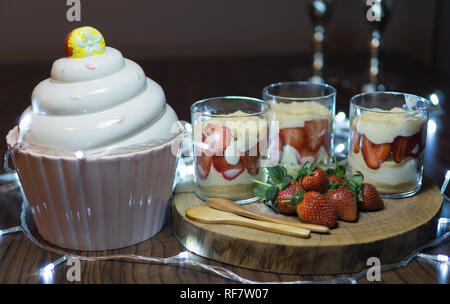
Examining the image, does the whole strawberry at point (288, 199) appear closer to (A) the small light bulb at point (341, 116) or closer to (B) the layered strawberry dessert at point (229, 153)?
(B) the layered strawberry dessert at point (229, 153)

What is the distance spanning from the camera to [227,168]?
1.00m

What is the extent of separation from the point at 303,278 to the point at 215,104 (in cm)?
39

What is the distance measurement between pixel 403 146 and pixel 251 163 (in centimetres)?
26

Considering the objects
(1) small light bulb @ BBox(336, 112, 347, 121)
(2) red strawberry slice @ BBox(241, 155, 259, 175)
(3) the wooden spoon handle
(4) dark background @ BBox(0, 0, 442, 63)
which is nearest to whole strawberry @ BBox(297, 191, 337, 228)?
(3) the wooden spoon handle

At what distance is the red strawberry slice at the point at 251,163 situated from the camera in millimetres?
1001

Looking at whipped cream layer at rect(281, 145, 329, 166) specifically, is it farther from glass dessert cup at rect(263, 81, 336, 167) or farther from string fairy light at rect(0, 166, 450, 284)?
string fairy light at rect(0, 166, 450, 284)

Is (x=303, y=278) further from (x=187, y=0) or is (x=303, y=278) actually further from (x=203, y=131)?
(x=187, y=0)

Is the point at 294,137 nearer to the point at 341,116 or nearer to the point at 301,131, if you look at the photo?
the point at 301,131

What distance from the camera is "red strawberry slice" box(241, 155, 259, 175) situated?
1.00 m

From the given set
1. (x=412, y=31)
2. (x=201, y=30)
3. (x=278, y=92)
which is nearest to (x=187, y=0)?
(x=201, y=30)

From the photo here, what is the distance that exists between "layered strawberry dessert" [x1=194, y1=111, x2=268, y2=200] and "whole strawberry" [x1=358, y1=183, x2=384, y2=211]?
0.18 m

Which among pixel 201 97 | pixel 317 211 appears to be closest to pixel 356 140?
pixel 317 211
